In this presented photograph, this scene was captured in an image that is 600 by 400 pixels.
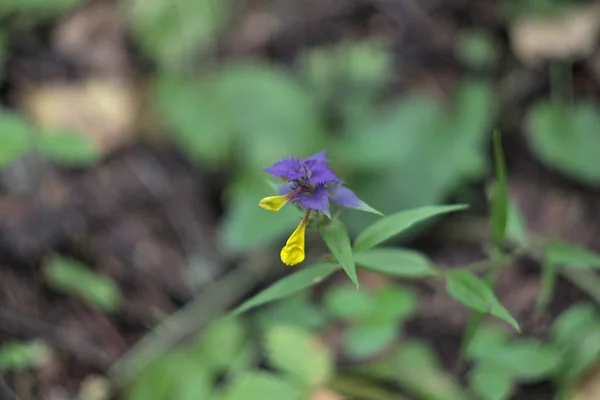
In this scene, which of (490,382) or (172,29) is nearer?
(490,382)

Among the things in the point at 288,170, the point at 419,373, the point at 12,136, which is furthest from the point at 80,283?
the point at 288,170

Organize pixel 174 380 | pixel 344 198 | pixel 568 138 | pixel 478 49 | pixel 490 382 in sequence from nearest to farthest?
pixel 344 198 < pixel 490 382 < pixel 174 380 < pixel 568 138 < pixel 478 49

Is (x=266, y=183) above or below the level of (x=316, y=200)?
above

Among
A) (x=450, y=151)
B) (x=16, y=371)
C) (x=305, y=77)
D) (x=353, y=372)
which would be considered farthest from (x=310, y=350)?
(x=305, y=77)

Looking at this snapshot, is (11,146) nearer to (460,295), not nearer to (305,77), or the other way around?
(305,77)

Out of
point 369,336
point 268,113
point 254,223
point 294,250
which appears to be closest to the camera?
point 294,250

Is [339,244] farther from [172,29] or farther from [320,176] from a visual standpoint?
[172,29]

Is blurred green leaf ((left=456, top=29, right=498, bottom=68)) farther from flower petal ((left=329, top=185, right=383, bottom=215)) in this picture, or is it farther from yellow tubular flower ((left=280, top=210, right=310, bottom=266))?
yellow tubular flower ((left=280, top=210, right=310, bottom=266))
